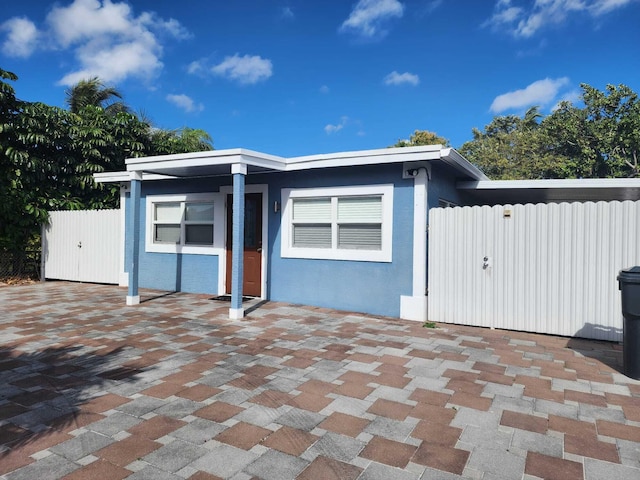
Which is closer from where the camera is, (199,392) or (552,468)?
(552,468)

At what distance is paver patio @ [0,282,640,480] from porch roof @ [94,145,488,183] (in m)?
2.73

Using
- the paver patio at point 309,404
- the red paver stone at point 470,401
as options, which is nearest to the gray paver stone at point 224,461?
the paver patio at point 309,404

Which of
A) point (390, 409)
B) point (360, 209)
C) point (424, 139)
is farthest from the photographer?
point (424, 139)

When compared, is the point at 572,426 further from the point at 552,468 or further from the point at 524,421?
the point at 552,468

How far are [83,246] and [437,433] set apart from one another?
10.8m

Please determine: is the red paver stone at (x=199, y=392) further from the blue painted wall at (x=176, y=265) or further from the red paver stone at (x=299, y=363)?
the blue painted wall at (x=176, y=265)

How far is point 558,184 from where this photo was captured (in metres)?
8.25

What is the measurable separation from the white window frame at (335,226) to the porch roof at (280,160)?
479 millimetres

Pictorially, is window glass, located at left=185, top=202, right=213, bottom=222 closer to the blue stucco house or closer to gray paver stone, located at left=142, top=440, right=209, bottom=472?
the blue stucco house

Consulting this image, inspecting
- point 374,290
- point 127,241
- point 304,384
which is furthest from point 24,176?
point 304,384

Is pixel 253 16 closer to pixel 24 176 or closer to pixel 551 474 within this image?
pixel 24 176

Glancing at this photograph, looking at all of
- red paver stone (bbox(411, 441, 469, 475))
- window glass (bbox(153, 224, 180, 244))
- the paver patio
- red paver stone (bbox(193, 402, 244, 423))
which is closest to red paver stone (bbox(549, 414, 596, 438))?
the paver patio

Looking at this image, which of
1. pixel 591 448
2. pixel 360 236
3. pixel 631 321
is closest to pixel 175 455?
pixel 591 448

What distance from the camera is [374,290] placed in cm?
721
